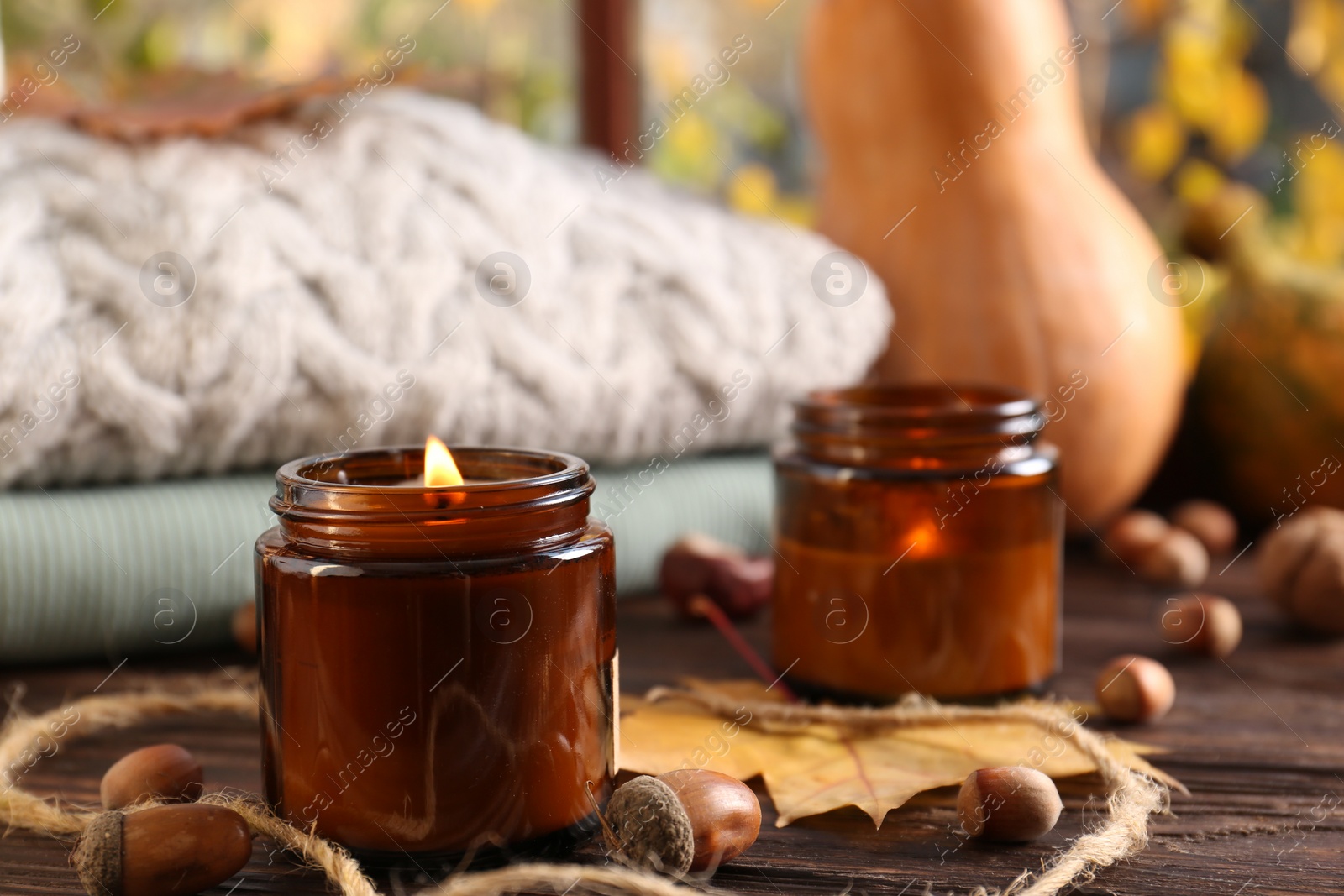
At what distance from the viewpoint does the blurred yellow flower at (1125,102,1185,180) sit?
5.42 ft

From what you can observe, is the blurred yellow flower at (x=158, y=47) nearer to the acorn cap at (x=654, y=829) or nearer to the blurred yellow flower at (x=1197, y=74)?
the acorn cap at (x=654, y=829)

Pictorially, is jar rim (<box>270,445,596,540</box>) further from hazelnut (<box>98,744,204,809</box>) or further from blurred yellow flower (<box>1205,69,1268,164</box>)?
blurred yellow flower (<box>1205,69,1268,164</box>)

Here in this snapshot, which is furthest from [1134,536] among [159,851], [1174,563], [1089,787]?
[159,851]

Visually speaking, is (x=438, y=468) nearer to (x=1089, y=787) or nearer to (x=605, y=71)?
(x=1089, y=787)

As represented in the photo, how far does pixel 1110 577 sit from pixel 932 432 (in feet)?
1.44

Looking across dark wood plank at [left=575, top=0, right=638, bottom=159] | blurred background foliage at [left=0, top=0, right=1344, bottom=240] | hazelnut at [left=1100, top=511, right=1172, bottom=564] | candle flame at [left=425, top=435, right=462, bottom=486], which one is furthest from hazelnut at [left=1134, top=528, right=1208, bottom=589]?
dark wood plank at [left=575, top=0, right=638, bottom=159]

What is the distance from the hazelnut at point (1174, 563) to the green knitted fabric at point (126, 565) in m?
0.73

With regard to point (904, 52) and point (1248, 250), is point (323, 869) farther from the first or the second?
point (1248, 250)

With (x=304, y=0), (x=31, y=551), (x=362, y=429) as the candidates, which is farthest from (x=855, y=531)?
(x=304, y=0)

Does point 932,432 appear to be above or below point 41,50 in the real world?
below

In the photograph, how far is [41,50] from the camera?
4.40 feet

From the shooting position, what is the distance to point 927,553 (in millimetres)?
711

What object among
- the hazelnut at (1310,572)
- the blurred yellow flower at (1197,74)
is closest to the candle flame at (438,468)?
the hazelnut at (1310,572)

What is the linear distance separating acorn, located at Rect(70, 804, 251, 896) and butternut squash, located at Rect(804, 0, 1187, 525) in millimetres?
766
